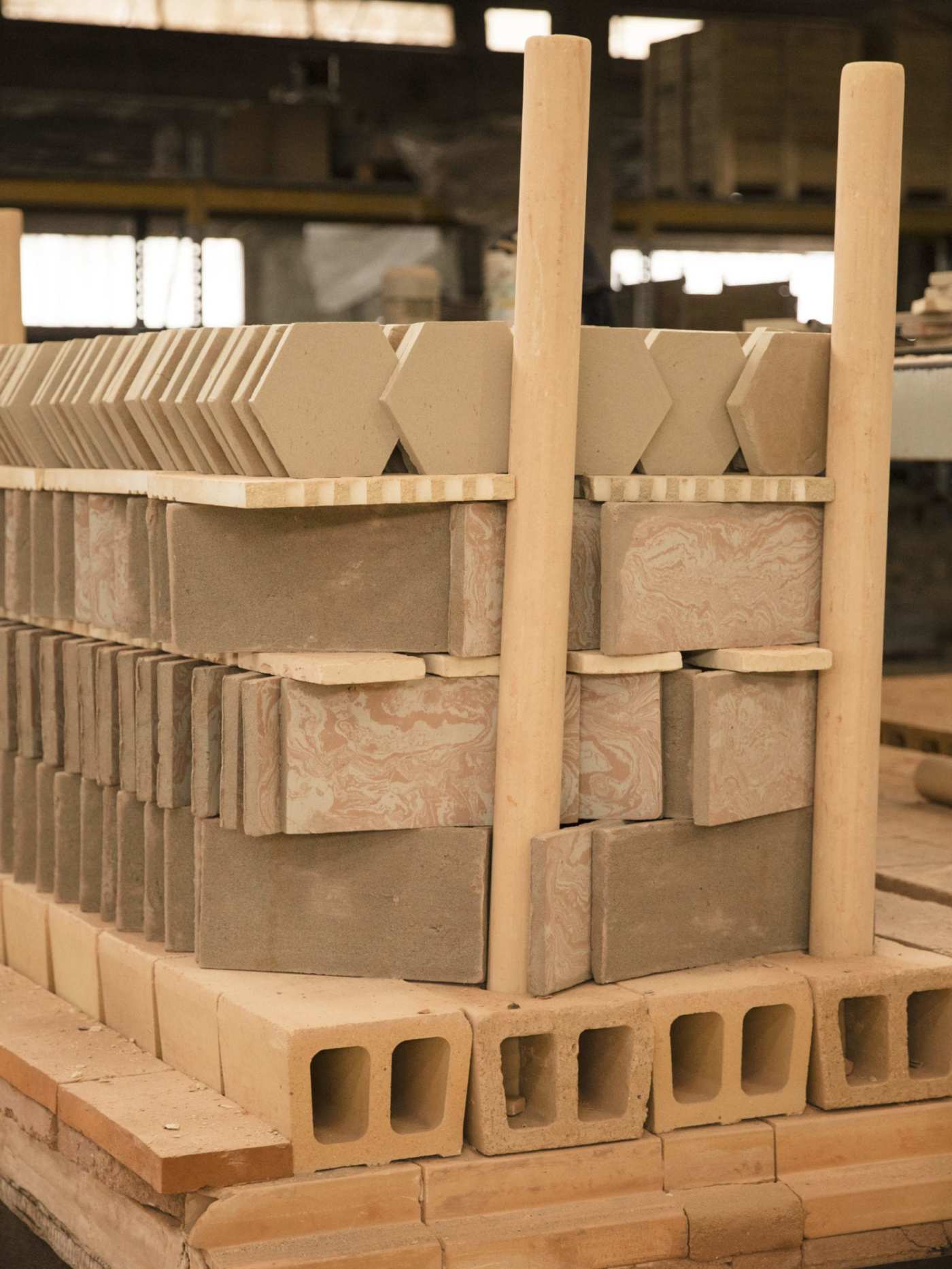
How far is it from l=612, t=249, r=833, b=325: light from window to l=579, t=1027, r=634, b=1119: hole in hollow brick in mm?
9389

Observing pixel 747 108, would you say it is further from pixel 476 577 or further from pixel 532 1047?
pixel 532 1047

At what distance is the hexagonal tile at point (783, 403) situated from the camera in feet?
13.3

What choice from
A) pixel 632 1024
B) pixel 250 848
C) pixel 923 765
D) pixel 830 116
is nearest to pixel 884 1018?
pixel 632 1024

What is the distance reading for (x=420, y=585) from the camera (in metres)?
3.89

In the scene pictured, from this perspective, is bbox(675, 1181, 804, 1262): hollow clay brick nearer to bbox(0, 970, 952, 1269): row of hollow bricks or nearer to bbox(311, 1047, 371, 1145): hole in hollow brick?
bbox(0, 970, 952, 1269): row of hollow bricks

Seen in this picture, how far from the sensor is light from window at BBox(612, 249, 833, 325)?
1283 centimetres

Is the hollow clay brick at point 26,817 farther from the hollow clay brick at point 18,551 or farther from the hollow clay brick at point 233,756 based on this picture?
the hollow clay brick at point 233,756

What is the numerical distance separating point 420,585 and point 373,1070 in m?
1.02

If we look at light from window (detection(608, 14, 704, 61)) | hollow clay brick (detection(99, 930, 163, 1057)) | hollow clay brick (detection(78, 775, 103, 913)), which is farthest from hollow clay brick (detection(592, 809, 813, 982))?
light from window (detection(608, 14, 704, 61))

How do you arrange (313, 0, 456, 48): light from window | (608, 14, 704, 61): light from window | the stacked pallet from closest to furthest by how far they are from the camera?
1. the stacked pallet
2. (313, 0, 456, 48): light from window
3. (608, 14, 704, 61): light from window

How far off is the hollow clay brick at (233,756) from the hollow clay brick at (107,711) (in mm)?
617

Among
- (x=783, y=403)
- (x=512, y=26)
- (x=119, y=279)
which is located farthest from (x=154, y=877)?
(x=512, y=26)

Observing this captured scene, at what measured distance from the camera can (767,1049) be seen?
4000 millimetres

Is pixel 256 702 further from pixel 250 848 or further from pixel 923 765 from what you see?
pixel 923 765
